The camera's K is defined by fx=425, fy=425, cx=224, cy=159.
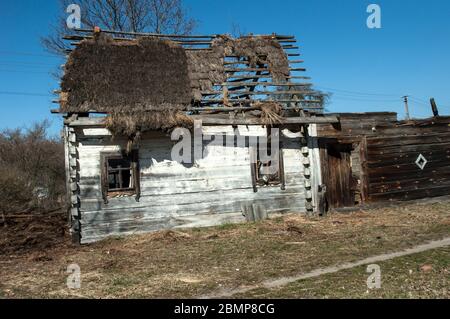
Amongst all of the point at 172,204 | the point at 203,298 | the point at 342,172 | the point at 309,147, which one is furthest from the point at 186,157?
the point at 203,298

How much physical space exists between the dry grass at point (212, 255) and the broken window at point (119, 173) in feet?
3.92

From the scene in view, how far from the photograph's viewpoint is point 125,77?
11.6 metres

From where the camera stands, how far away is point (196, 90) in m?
12.1

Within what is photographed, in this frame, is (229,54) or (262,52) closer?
(229,54)

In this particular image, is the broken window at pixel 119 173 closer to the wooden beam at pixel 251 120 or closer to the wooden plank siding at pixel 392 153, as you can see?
the wooden beam at pixel 251 120

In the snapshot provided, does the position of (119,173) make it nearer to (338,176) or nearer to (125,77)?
(125,77)

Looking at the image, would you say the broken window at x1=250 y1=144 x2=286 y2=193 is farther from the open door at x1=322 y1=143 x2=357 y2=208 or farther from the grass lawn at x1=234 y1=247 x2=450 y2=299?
the grass lawn at x1=234 y1=247 x2=450 y2=299

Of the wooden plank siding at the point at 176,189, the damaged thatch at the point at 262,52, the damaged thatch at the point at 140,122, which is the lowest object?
the wooden plank siding at the point at 176,189

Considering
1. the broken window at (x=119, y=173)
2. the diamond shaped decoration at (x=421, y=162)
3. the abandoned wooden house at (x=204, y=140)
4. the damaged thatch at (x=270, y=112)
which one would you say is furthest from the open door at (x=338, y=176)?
the broken window at (x=119, y=173)

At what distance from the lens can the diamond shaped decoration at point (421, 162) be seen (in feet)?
47.3

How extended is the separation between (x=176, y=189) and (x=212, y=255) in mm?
3298

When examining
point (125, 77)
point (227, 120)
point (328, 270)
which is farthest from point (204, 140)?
point (328, 270)
